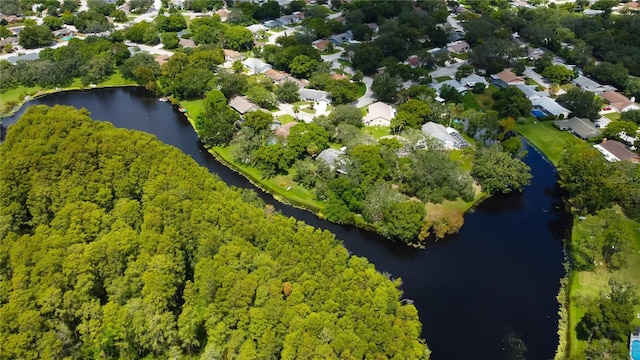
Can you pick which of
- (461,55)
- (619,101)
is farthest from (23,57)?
(619,101)

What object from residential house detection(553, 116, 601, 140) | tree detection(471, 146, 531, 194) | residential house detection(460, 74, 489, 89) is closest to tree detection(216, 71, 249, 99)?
residential house detection(460, 74, 489, 89)

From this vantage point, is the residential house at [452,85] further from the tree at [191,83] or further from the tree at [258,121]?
the tree at [191,83]

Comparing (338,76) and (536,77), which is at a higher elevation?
(338,76)

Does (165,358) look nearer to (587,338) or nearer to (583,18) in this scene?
(587,338)

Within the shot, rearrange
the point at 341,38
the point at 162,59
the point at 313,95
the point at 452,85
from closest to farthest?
the point at 313,95
the point at 452,85
the point at 162,59
the point at 341,38

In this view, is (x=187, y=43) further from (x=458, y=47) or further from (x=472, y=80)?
(x=472, y=80)
